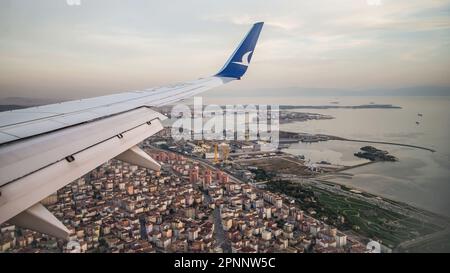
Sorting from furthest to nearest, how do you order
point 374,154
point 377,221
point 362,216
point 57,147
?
point 374,154
point 362,216
point 377,221
point 57,147

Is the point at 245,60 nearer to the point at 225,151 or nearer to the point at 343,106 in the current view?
Answer: the point at 225,151

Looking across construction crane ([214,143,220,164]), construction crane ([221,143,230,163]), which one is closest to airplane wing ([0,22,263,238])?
construction crane ([214,143,220,164])

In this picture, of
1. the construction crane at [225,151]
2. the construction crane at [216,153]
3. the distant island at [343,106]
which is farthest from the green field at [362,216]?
the distant island at [343,106]

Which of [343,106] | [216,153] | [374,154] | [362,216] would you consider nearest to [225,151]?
[216,153]

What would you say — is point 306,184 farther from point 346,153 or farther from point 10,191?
point 10,191

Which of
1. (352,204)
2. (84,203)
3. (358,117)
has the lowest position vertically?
(352,204)

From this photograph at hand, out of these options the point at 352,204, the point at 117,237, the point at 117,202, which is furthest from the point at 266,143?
the point at 117,237

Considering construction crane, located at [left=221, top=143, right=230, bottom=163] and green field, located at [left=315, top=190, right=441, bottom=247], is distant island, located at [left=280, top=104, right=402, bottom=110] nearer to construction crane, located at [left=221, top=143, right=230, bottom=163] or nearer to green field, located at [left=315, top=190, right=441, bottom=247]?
construction crane, located at [left=221, top=143, right=230, bottom=163]
